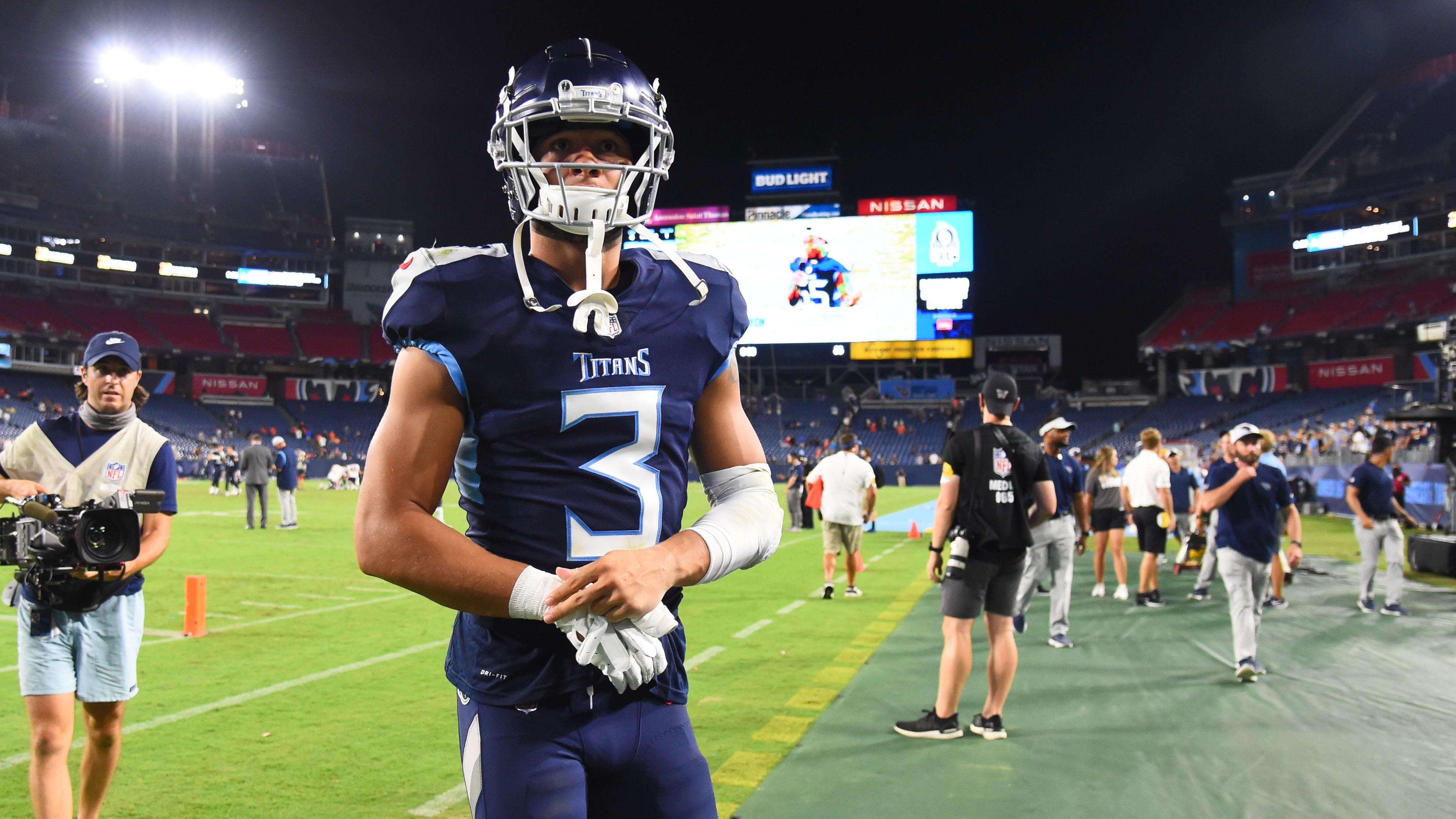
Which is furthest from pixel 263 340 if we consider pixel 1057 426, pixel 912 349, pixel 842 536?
pixel 1057 426

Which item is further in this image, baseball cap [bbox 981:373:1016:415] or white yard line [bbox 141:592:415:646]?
white yard line [bbox 141:592:415:646]

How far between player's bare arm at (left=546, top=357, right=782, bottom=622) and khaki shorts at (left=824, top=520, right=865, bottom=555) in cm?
951

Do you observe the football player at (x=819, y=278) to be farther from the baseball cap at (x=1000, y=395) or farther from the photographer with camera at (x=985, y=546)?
the photographer with camera at (x=985, y=546)

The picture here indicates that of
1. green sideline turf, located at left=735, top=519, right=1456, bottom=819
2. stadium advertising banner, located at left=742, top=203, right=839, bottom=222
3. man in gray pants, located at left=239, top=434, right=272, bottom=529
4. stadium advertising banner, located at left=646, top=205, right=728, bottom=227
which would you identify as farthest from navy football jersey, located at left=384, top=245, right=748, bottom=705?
stadium advertising banner, located at left=742, top=203, right=839, bottom=222

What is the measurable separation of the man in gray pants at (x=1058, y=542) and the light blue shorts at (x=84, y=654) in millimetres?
6603

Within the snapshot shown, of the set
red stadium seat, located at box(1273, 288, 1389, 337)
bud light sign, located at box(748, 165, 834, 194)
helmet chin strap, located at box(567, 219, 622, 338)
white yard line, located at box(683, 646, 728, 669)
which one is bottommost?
white yard line, located at box(683, 646, 728, 669)

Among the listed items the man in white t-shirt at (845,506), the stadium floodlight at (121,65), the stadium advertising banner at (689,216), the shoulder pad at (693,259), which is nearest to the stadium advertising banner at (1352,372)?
the stadium advertising banner at (689,216)

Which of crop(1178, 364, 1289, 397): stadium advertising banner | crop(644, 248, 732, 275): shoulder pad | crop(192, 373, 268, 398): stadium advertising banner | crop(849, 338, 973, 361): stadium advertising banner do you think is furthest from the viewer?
crop(192, 373, 268, 398): stadium advertising banner

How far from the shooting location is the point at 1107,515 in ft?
38.3

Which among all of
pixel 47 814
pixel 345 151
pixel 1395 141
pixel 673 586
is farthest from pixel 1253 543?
pixel 345 151

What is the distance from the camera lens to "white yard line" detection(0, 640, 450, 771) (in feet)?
16.9

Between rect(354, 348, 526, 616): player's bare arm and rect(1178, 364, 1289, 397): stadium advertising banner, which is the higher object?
rect(1178, 364, 1289, 397): stadium advertising banner

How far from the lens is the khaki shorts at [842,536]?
11.5 meters

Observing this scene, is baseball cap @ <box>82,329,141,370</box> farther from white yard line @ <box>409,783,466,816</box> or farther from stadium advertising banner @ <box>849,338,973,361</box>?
stadium advertising banner @ <box>849,338,973,361</box>
